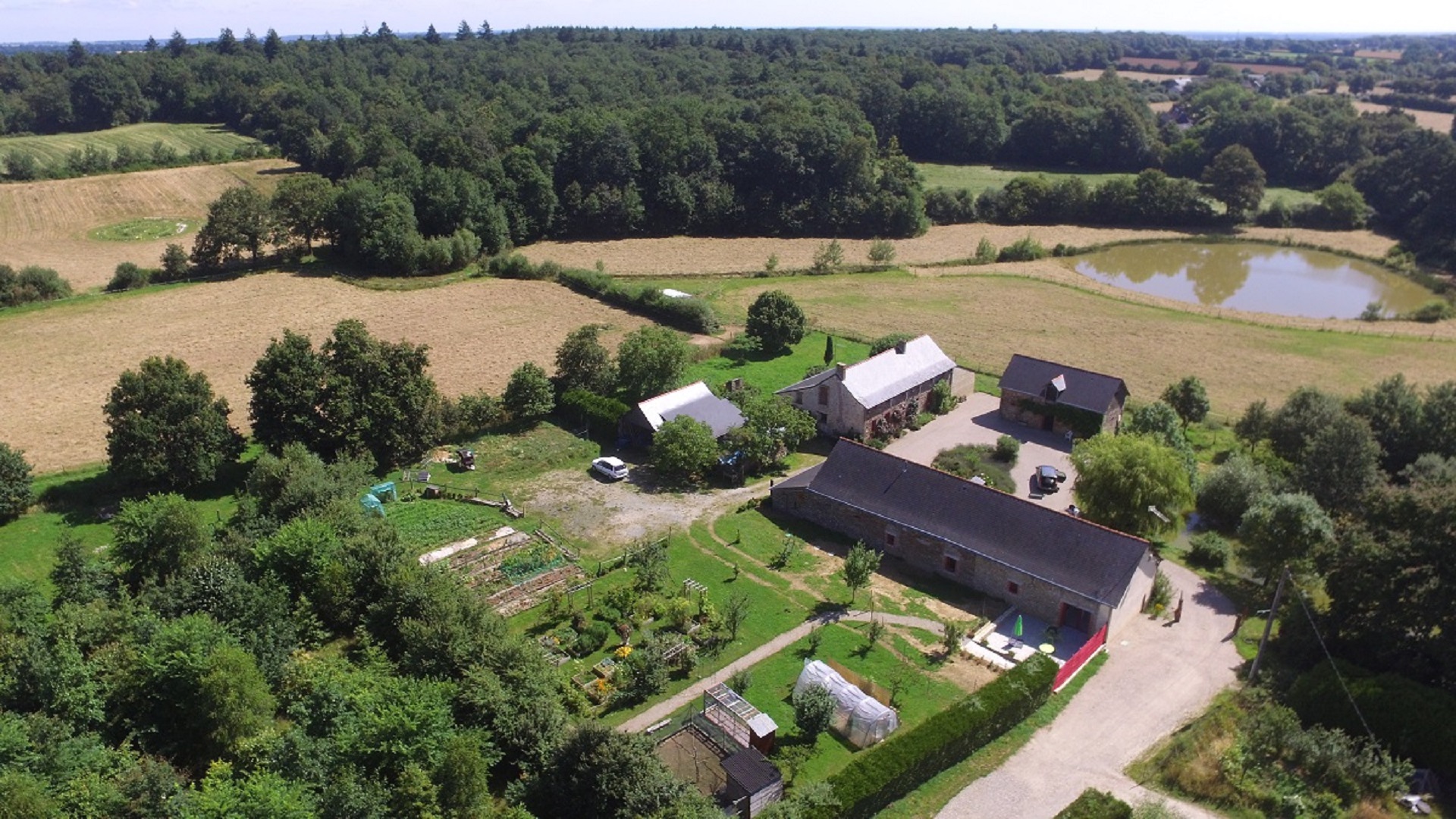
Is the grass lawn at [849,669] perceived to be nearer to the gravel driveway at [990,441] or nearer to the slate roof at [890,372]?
the gravel driveway at [990,441]

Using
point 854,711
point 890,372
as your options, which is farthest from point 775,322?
point 854,711

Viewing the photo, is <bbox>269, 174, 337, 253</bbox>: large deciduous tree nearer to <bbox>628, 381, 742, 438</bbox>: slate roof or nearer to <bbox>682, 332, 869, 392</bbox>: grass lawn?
<bbox>682, 332, 869, 392</bbox>: grass lawn

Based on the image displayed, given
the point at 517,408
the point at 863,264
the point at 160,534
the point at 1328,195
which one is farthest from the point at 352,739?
the point at 1328,195

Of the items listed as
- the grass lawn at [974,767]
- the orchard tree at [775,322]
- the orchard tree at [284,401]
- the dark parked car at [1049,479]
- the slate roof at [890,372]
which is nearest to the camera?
the grass lawn at [974,767]

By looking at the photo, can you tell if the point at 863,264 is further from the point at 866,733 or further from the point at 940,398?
the point at 866,733

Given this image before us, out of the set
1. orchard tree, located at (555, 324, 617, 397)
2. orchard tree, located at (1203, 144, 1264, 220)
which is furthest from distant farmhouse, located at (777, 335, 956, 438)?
orchard tree, located at (1203, 144, 1264, 220)

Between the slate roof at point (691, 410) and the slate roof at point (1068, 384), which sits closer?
the slate roof at point (691, 410)

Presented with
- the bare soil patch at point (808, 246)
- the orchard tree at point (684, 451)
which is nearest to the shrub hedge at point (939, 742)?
the orchard tree at point (684, 451)

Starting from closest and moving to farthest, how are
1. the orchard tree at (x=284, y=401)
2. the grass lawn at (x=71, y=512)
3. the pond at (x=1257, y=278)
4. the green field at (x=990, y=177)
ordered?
the grass lawn at (x=71, y=512) → the orchard tree at (x=284, y=401) → the pond at (x=1257, y=278) → the green field at (x=990, y=177)

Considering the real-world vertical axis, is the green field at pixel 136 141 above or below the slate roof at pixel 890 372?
above
